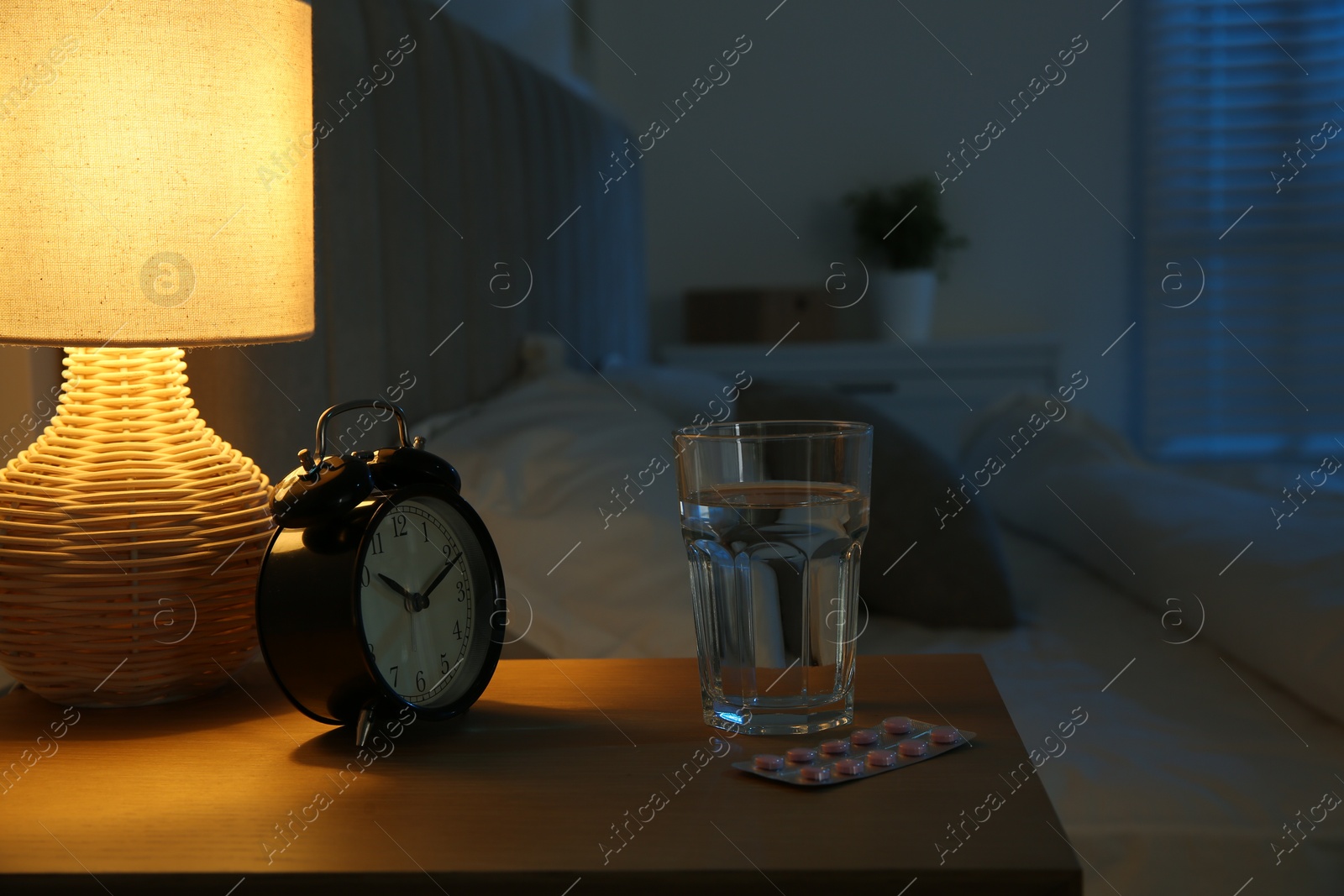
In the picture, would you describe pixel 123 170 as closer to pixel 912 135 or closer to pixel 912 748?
pixel 912 748

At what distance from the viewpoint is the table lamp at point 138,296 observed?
0.66 meters

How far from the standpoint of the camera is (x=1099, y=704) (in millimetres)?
1045

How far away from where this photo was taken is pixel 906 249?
3211 mm

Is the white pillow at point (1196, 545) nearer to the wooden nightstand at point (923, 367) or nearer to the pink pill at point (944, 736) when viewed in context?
the pink pill at point (944, 736)

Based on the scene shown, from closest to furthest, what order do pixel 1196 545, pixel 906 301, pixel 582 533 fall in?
pixel 582 533 < pixel 1196 545 < pixel 906 301

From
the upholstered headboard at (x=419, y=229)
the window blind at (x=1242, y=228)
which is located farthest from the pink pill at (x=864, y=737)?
the window blind at (x=1242, y=228)

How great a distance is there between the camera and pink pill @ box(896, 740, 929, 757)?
2.00ft

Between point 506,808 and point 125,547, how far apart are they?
314 mm

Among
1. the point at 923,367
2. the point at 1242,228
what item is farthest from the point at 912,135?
the point at 1242,228

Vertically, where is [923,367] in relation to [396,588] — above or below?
above

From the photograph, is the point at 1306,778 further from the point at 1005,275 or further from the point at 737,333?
the point at 1005,275

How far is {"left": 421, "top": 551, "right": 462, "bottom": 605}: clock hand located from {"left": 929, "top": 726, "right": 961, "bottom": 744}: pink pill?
0.32 m

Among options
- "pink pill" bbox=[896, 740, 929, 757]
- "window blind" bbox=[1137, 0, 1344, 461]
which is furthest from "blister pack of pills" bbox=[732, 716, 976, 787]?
"window blind" bbox=[1137, 0, 1344, 461]

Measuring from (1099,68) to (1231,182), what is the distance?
53cm
